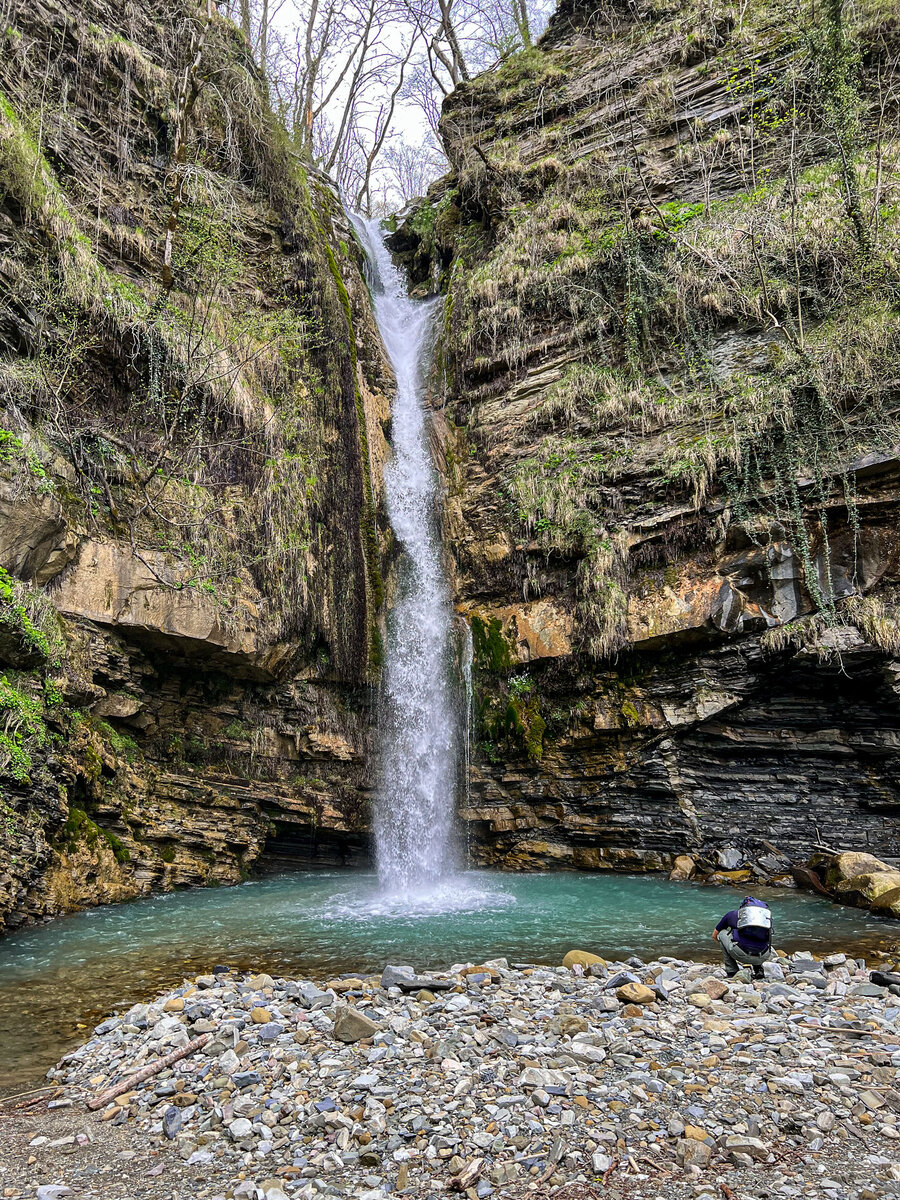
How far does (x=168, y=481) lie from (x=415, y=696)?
548 cm

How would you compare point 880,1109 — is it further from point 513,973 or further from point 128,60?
point 128,60

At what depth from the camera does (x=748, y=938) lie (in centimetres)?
480

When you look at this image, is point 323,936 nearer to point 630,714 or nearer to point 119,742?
point 119,742

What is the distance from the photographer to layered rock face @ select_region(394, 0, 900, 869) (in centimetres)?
912

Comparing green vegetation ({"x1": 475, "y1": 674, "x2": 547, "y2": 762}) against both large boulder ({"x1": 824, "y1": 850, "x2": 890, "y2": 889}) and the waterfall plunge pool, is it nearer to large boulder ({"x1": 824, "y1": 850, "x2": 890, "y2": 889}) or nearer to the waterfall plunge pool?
the waterfall plunge pool

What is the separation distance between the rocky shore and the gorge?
4.38 meters

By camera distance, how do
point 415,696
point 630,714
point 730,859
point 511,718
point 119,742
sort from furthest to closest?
point 415,696 < point 511,718 < point 630,714 < point 730,859 < point 119,742

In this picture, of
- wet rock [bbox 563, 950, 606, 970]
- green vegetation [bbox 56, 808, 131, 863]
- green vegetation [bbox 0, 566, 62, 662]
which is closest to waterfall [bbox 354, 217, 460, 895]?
green vegetation [bbox 56, 808, 131, 863]

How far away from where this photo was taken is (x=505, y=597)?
11797mm

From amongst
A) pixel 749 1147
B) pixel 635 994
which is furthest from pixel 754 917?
pixel 749 1147

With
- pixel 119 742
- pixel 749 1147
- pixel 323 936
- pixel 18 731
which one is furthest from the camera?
pixel 119 742

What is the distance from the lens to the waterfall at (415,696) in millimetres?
10852

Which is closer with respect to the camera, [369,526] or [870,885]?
[870,885]

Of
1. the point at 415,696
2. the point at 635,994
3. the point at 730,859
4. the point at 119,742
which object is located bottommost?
the point at 730,859
